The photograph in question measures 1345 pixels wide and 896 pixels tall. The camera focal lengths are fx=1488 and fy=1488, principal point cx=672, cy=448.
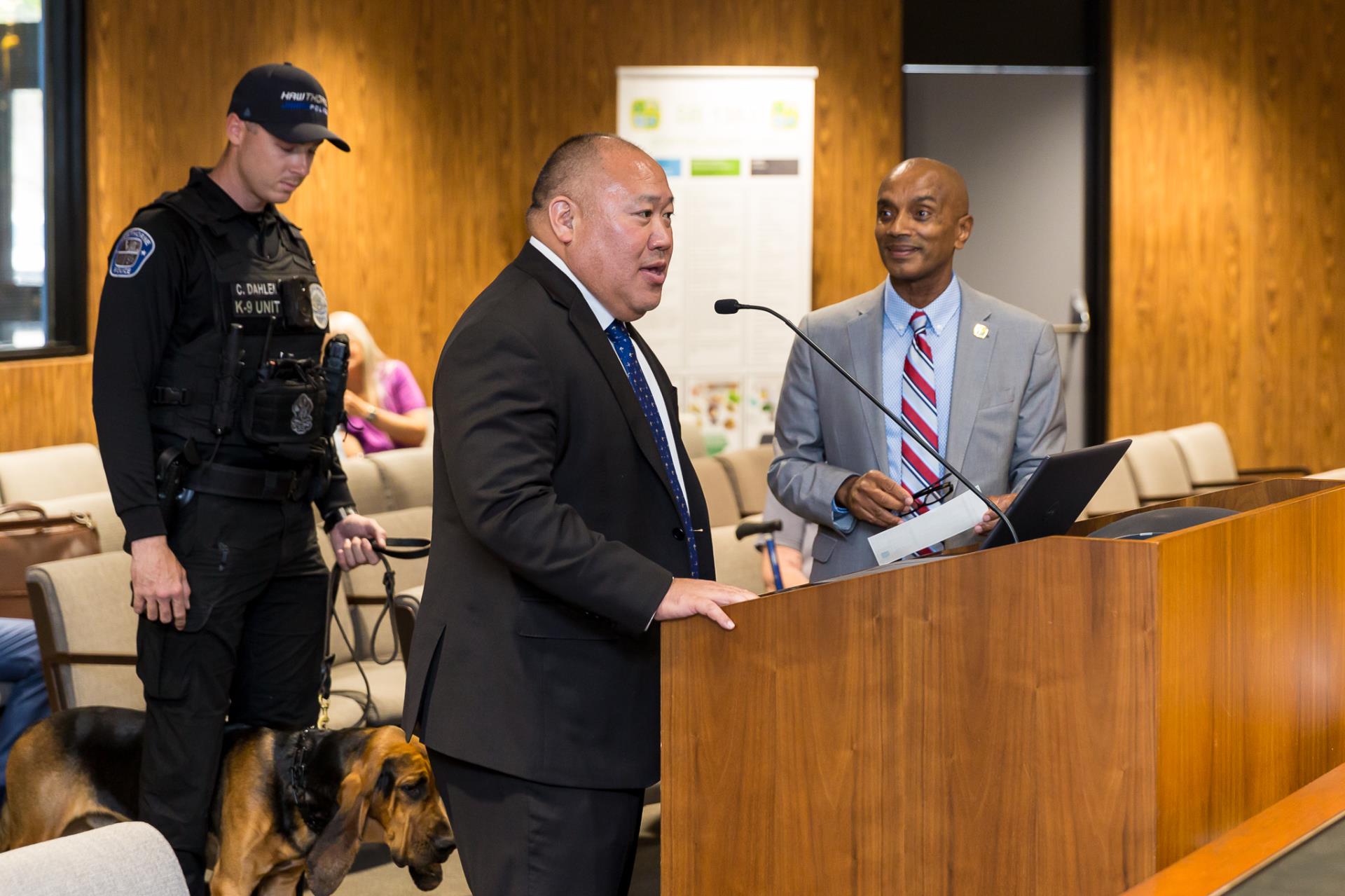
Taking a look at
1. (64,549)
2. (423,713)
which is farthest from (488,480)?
(64,549)

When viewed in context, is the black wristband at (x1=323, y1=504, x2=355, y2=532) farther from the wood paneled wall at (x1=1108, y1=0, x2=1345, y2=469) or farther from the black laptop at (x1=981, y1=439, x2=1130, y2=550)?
the wood paneled wall at (x1=1108, y1=0, x2=1345, y2=469)

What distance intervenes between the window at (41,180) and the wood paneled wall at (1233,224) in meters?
5.41

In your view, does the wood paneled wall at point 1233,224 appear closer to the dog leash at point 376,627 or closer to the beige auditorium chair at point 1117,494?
the beige auditorium chair at point 1117,494

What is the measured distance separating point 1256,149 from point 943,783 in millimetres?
7698

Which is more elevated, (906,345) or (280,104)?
(280,104)

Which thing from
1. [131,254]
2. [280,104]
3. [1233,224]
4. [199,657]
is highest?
[1233,224]

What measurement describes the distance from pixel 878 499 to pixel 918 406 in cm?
32

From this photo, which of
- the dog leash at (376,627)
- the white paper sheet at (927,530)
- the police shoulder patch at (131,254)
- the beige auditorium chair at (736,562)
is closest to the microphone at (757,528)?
the beige auditorium chair at (736,562)

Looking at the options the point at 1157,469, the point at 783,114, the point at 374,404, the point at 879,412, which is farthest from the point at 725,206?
the point at 879,412

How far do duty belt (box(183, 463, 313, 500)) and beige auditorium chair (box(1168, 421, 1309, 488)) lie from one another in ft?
15.5

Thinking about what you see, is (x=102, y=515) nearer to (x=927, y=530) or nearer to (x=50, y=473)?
(x=50, y=473)

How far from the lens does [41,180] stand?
5973mm

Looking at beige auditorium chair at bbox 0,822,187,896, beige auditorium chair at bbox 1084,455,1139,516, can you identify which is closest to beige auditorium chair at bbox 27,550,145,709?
beige auditorium chair at bbox 0,822,187,896

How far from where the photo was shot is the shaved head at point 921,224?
267 centimetres
